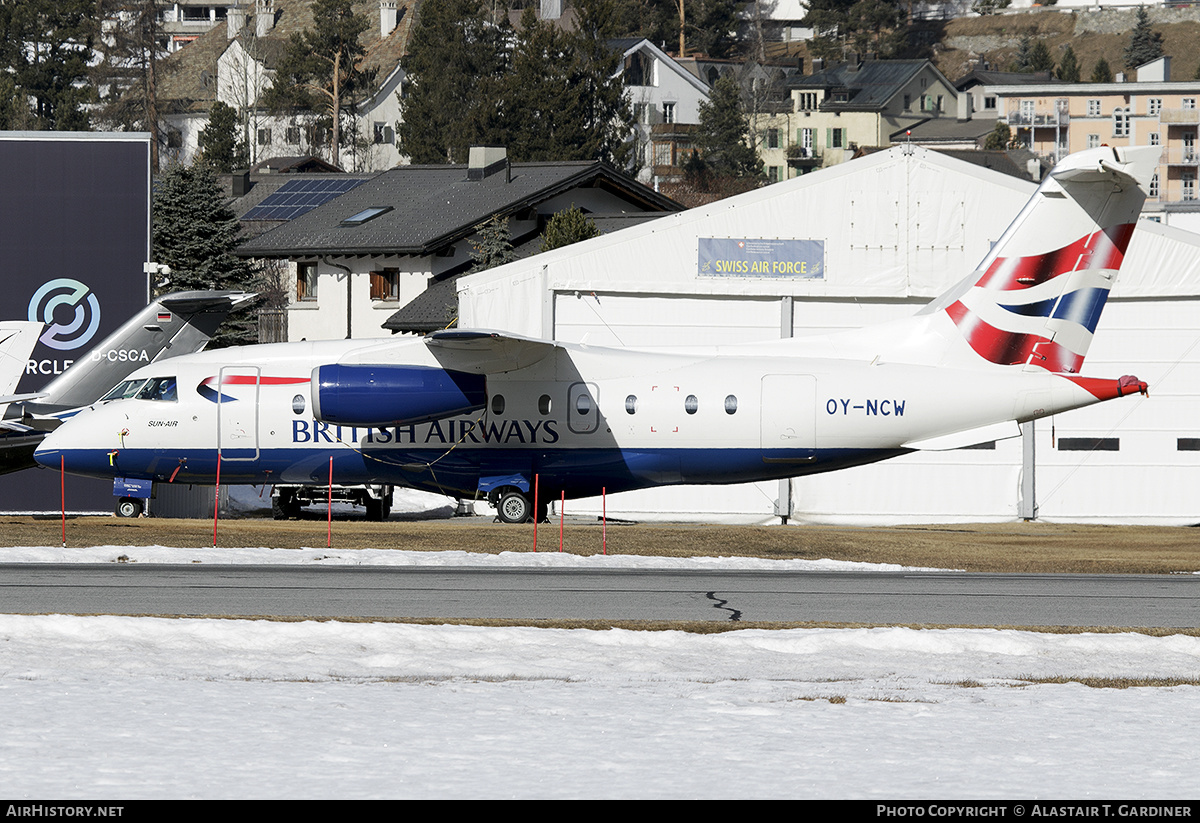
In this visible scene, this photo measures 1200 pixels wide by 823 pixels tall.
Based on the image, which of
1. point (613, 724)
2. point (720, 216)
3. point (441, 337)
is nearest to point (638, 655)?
point (613, 724)

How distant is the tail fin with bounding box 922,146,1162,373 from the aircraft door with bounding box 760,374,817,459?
260 cm

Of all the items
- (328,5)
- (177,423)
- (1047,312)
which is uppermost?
(328,5)

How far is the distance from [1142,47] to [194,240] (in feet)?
472

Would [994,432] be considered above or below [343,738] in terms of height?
above

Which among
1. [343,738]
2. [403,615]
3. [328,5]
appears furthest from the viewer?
[328,5]

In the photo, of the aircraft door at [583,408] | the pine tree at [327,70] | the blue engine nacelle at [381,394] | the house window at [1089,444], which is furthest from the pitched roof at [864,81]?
the blue engine nacelle at [381,394]

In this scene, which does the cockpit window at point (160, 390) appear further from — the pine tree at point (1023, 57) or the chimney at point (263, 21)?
the pine tree at point (1023, 57)

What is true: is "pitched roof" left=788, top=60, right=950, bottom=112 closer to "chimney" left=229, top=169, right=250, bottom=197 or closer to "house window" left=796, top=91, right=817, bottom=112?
"house window" left=796, top=91, right=817, bottom=112

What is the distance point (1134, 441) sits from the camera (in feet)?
108

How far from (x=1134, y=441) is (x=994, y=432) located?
32.6 ft

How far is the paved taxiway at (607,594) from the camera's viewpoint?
53.6 feet

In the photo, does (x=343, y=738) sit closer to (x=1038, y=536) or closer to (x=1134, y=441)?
(x=1038, y=536)

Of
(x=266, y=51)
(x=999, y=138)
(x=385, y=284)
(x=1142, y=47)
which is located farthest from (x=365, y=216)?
(x=1142, y=47)

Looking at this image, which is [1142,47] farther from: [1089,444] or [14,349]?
[14,349]
